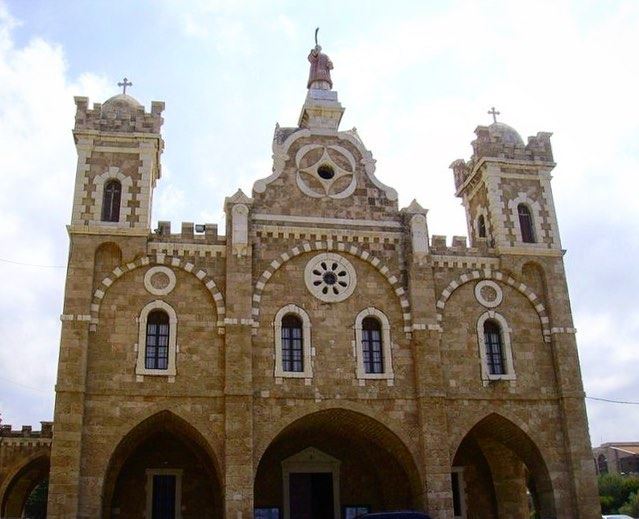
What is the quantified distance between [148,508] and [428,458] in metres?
9.80

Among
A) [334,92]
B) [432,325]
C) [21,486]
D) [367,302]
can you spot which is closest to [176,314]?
[367,302]

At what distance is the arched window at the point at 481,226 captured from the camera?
98.4 ft

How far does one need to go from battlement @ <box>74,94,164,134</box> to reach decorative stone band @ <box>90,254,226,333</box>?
504 centimetres

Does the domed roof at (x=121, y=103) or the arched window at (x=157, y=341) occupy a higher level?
the domed roof at (x=121, y=103)

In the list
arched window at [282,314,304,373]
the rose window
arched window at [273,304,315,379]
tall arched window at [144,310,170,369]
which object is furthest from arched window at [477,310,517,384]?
tall arched window at [144,310,170,369]

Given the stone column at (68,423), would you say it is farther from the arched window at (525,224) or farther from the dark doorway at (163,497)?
the arched window at (525,224)

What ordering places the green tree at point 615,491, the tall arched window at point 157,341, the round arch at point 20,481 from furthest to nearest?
1. the green tree at point 615,491
2. the round arch at point 20,481
3. the tall arched window at point 157,341

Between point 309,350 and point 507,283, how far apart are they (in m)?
8.21

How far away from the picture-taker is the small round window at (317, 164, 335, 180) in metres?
27.7

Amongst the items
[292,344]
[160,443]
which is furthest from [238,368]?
[160,443]

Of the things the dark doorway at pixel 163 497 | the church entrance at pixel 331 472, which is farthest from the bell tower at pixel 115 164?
the church entrance at pixel 331 472

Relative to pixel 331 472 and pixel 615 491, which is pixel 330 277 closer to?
pixel 331 472

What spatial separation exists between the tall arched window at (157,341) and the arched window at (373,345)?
6.45 meters

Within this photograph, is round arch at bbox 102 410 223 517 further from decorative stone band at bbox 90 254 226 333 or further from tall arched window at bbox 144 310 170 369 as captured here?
decorative stone band at bbox 90 254 226 333
